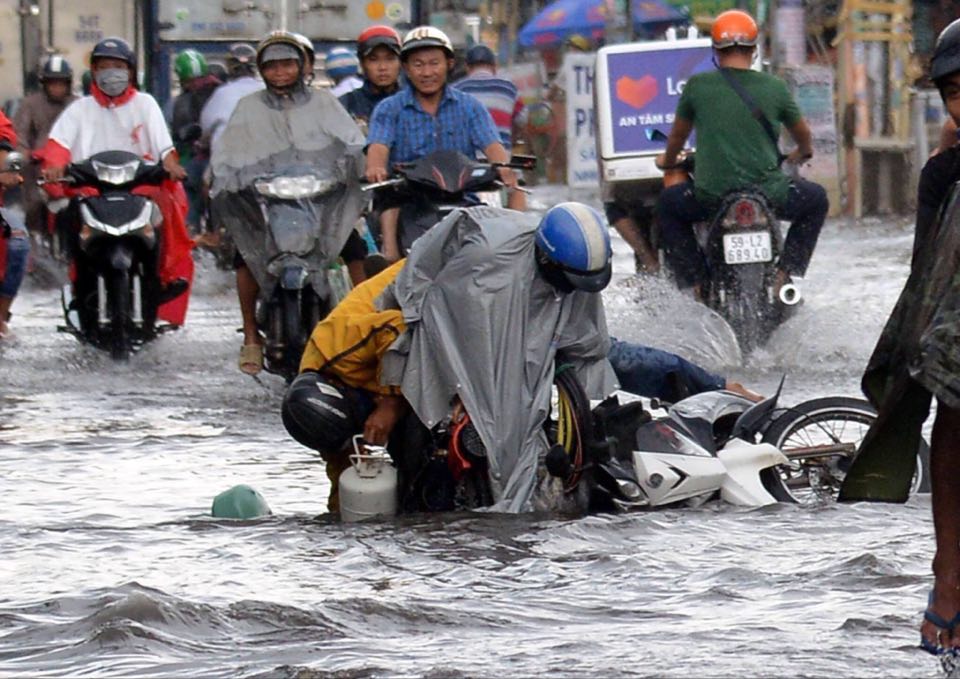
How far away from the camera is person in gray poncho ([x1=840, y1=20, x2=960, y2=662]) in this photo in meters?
4.89

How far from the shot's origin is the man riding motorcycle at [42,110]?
1758 centimetres

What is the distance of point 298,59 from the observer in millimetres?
11125

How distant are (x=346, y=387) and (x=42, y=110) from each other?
11.1 meters

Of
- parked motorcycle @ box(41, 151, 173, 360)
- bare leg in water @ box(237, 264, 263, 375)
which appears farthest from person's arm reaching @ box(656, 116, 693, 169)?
parked motorcycle @ box(41, 151, 173, 360)

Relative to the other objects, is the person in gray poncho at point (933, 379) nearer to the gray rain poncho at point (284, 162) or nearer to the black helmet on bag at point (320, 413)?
the black helmet on bag at point (320, 413)

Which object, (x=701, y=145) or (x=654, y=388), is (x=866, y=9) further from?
(x=654, y=388)

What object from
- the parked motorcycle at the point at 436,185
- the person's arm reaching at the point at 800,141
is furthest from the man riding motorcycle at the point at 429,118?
the person's arm reaching at the point at 800,141

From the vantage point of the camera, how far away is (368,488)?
279 inches

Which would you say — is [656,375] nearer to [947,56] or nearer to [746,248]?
[947,56]

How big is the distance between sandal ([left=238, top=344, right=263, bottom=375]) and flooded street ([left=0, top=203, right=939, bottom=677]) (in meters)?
1.13

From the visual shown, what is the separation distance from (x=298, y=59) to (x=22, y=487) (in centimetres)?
349

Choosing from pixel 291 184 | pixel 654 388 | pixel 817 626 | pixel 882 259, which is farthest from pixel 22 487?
pixel 882 259

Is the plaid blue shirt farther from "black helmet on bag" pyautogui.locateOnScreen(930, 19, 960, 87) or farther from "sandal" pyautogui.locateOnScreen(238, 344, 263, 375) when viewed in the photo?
"black helmet on bag" pyautogui.locateOnScreen(930, 19, 960, 87)

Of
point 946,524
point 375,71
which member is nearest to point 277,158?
point 375,71
